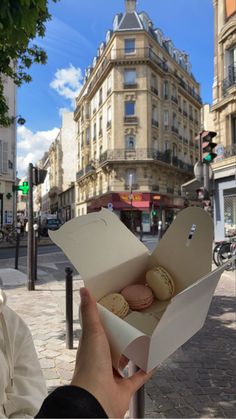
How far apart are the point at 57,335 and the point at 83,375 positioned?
4128 mm

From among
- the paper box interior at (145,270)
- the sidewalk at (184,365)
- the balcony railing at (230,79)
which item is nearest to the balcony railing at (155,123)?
the balcony railing at (230,79)

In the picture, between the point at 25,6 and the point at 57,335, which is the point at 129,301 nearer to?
the point at 25,6

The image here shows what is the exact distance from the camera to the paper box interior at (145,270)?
837mm

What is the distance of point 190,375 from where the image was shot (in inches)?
139

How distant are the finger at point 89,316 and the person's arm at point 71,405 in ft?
0.42

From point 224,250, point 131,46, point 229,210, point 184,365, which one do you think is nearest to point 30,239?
point 184,365

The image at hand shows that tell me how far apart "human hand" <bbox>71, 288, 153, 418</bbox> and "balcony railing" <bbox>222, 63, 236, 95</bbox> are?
18.7 meters

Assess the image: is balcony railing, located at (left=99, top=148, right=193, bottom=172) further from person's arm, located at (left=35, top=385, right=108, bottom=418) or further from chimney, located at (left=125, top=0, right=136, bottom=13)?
person's arm, located at (left=35, top=385, right=108, bottom=418)

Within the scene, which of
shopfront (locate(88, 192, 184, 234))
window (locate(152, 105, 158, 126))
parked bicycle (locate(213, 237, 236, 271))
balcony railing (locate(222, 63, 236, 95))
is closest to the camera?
parked bicycle (locate(213, 237, 236, 271))

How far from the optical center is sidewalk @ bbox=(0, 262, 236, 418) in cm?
295

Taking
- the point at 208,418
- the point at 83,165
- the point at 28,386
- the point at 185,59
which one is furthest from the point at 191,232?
the point at 185,59

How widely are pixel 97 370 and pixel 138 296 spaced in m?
0.32

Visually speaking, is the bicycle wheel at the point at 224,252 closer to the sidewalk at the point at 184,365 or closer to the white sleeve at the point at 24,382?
the sidewalk at the point at 184,365

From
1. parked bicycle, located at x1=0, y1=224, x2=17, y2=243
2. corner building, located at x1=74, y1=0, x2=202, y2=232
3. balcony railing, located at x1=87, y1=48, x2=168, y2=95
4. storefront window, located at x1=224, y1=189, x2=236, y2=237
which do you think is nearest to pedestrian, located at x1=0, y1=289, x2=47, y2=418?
storefront window, located at x1=224, y1=189, x2=236, y2=237
